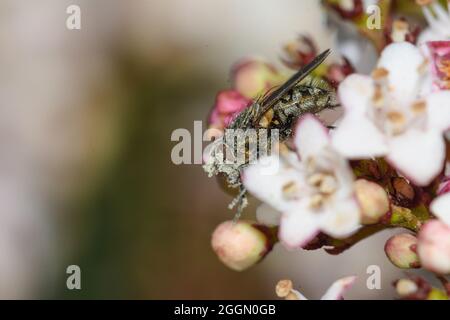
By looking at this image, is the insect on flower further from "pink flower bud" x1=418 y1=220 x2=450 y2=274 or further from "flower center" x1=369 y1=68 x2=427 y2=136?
"pink flower bud" x1=418 y1=220 x2=450 y2=274

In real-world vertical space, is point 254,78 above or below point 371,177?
above

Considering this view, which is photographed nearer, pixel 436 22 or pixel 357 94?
pixel 357 94

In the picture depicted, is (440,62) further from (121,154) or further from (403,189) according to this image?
(121,154)

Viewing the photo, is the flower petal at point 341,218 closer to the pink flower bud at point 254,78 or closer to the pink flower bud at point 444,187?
the pink flower bud at point 444,187

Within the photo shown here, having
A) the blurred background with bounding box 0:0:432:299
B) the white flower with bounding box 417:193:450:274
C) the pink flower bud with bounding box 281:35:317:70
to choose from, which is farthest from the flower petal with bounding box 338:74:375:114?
the blurred background with bounding box 0:0:432:299

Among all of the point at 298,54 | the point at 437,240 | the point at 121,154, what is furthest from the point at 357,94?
the point at 121,154

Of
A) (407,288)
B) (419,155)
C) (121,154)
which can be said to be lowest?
(407,288)
